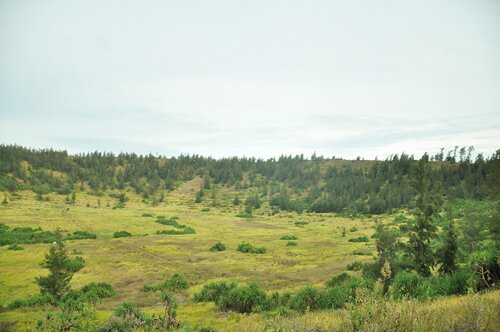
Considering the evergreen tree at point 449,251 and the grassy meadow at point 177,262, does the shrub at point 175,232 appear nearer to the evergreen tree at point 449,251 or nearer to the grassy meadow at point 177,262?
the grassy meadow at point 177,262

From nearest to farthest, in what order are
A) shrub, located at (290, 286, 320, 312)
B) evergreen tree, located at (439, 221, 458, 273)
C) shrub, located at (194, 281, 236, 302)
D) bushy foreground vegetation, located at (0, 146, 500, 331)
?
bushy foreground vegetation, located at (0, 146, 500, 331), shrub, located at (290, 286, 320, 312), evergreen tree, located at (439, 221, 458, 273), shrub, located at (194, 281, 236, 302)

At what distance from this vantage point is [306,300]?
17391 millimetres


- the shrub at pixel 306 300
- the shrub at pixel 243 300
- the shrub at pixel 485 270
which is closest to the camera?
the shrub at pixel 485 270

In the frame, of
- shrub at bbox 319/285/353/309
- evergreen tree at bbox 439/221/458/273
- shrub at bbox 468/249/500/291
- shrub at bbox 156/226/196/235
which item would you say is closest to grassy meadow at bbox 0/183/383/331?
shrub at bbox 156/226/196/235

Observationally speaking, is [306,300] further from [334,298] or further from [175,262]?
[175,262]

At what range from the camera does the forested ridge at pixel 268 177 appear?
114m

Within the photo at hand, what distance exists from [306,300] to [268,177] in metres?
159

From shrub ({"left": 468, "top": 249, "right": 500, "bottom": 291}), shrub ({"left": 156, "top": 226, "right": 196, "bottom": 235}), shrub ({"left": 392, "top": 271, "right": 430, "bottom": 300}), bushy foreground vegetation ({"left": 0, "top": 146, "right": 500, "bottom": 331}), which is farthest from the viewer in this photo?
shrub ({"left": 156, "top": 226, "right": 196, "bottom": 235})

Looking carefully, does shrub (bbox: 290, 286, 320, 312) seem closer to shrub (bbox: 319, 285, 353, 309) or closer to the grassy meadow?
shrub (bbox: 319, 285, 353, 309)

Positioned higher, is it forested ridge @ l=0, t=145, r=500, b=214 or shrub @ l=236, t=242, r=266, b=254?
forested ridge @ l=0, t=145, r=500, b=214

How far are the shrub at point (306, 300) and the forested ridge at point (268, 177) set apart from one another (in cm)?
8418

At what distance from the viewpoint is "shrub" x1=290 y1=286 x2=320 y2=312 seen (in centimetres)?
1689

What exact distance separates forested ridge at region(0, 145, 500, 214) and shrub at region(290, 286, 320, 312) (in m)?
84.2

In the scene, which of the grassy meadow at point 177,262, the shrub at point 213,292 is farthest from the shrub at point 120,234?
the shrub at point 213,292
